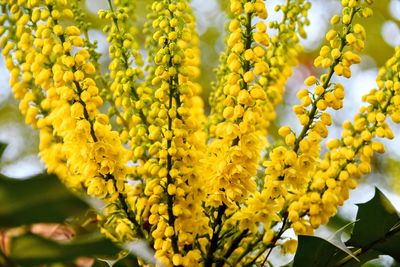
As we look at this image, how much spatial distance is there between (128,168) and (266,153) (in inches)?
7.8

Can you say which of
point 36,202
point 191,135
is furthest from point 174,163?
point 36,202

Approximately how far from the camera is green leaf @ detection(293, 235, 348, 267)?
593mm

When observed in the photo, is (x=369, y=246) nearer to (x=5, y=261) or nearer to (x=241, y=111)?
(x=241, y=111)

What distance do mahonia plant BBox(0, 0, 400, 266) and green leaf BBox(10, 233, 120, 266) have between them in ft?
0.73

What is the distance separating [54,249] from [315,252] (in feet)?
0.94

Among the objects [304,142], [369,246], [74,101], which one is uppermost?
[74,101]

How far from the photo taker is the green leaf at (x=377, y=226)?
2.07ft

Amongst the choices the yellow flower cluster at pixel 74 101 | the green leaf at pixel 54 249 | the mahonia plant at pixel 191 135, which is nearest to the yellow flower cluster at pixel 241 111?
the mahonia plant at pixel 191 135

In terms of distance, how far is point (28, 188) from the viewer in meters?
0.36

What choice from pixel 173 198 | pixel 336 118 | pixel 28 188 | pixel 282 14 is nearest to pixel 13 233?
pixel 28 188

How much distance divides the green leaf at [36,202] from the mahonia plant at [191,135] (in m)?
0.24

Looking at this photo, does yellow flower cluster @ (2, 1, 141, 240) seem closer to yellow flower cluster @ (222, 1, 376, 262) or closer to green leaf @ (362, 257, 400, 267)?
yellow flower cluster @ (222, 1, 376, 262)

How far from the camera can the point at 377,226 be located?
0.63 m

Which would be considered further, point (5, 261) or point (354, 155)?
point (354, 155)
